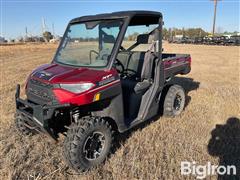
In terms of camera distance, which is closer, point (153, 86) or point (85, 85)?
point (85, 85)

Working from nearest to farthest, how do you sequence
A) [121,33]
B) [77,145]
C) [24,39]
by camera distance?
1. [77,145]
2. [121,33]
3. [24,39]

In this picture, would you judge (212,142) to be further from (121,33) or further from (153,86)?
(121,33)

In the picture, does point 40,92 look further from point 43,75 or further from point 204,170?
point 204,170

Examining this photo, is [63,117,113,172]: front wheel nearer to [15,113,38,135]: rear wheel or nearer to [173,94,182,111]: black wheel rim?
[15,113,38,135]: rear wheel

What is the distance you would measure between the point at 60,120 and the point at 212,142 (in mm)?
2364

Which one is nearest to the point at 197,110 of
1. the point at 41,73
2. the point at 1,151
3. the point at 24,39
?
the point at 41,73

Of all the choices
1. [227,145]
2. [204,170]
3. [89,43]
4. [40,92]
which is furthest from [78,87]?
[227,145]

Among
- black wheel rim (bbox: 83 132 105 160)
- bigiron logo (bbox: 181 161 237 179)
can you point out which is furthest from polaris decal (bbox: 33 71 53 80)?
bigiron logo (bbox: 181 161 237 179)

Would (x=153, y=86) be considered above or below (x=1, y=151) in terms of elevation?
above

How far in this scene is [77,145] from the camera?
295cm

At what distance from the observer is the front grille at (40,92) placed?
307cm

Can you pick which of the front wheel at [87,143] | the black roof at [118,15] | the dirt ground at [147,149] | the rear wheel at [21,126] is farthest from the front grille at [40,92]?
the black roof at [118,15]

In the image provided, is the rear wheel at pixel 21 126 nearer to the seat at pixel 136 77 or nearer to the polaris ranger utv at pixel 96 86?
the polaris ranger utv at pixel 96 86

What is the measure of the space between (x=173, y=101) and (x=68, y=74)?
2304 mm
